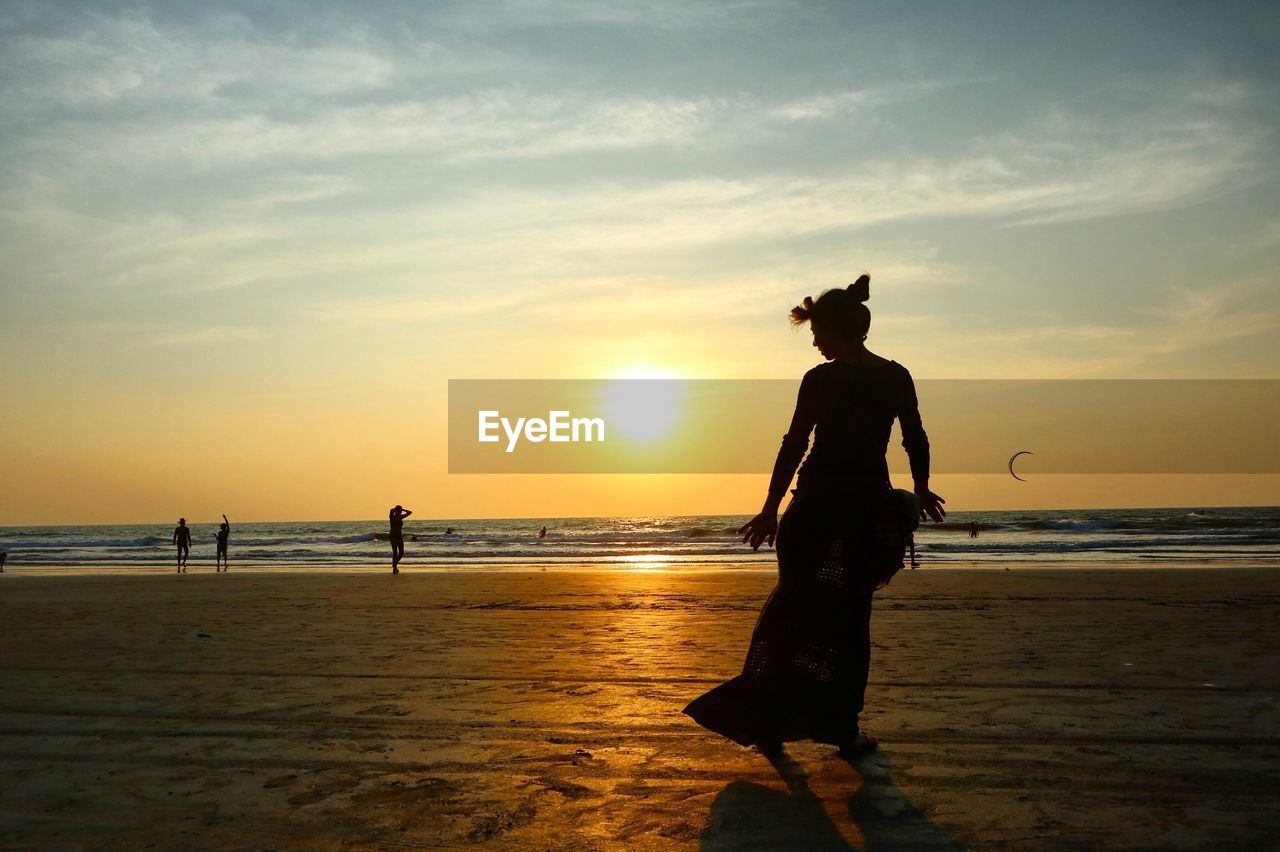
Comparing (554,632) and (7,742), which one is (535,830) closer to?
(7,742)

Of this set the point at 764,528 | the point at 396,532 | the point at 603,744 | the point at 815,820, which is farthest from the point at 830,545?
the point at 396,532

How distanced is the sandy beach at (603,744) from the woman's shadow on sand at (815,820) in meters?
0.02

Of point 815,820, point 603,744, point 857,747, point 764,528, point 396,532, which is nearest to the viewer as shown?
point 815,820

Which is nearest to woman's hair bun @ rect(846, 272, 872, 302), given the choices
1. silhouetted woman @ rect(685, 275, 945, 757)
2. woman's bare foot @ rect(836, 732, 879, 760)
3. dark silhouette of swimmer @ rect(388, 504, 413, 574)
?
silhouetted woman @ rect(685, 275, 945, 757)

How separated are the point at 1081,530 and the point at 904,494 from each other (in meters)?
63.4

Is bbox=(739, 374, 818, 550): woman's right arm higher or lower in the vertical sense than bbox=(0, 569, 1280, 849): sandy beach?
higher

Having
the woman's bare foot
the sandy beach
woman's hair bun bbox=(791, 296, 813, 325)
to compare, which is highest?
woman's hair bun bbox=(791, 296, 813, 325)

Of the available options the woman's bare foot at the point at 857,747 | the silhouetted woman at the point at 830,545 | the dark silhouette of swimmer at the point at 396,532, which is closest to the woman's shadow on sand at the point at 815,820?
the woman's bare foot at the point at 857,747

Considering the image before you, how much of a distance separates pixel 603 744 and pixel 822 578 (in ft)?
4.53

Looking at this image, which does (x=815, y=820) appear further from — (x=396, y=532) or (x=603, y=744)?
(x=396, y=532)

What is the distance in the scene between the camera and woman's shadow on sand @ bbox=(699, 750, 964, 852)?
341 cm

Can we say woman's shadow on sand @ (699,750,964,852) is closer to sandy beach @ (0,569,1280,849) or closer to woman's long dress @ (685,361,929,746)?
sandy beach @ (0,569,1280,849)

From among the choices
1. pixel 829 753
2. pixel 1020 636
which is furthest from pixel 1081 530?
pixel 829 753

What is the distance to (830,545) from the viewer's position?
15.5 feet
